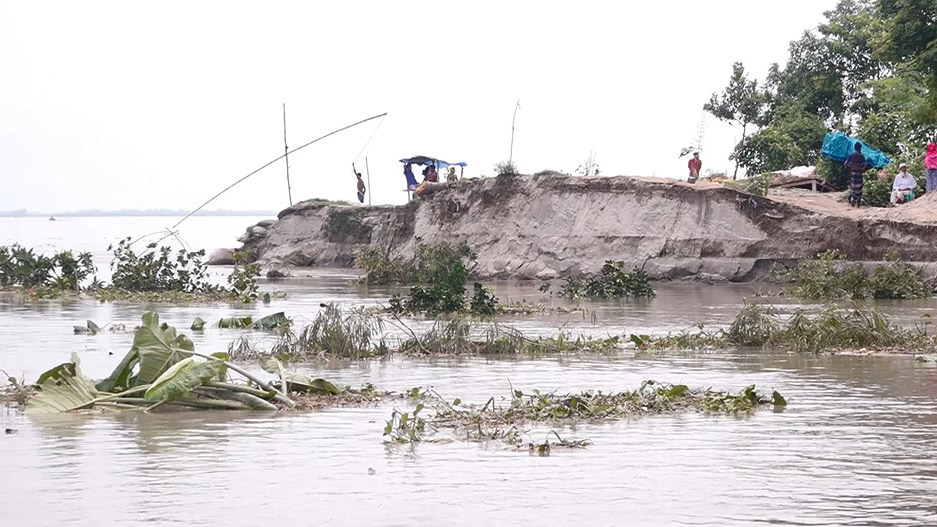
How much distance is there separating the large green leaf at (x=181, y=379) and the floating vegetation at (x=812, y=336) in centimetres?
664

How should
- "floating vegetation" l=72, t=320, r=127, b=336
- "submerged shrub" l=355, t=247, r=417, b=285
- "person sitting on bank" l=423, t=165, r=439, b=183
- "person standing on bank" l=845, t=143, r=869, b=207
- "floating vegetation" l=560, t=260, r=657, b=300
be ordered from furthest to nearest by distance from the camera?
"person sitting on bank" l=423, t=165, r=439, b=183
"submerged shrub" l=355, t=247, r=417, b=285
"person standing on bank" l=845, t=143, r=869, b=207
"floating vegetation" l=560, t=260, r=657, b=300
"floating vegetation" l=72, t=320, r=127, b=336

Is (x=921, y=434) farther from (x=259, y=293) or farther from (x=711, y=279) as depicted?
(x=711, y=279)

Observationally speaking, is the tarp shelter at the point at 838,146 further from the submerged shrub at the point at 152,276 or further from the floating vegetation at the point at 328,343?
the floating vegetation at the point at 328,343

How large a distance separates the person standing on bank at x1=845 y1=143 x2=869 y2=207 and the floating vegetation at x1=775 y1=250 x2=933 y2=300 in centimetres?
451

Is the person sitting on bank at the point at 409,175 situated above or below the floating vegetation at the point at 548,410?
above

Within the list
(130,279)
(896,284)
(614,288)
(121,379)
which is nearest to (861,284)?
(896,284)

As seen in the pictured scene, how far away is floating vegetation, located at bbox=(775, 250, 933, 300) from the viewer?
25.2m

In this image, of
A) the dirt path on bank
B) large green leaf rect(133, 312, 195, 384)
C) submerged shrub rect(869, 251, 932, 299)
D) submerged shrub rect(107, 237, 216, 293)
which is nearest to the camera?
large green leaf rect(133, 312, 195, 384)

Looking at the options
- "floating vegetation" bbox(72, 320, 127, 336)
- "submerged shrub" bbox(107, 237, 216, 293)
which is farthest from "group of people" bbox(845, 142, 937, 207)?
"floating vegetation" bbox(72, 320, 127, 336)

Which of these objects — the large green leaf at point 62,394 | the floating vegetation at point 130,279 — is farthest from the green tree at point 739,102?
the large green leaf at point 62,394

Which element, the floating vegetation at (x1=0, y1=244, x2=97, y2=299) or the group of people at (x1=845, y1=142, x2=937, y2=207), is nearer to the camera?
the floating vegetation at (x1=0, y1=244, x2=97, y2=299)

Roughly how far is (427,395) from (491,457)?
267cm

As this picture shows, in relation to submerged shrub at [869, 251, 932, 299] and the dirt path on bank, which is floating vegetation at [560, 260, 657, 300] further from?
the dirt path on bank

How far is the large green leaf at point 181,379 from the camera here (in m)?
9.79
